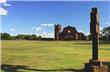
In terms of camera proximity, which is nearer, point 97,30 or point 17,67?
point 97,30

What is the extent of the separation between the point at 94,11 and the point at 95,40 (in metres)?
1.52

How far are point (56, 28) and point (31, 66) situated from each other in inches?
1535

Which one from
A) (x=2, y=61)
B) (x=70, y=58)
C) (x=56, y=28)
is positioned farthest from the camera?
(x=56, y=28)

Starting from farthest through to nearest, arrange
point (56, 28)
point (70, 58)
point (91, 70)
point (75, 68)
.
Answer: point (56, 28) < point (70, 58) < point (75, 68) < point (91, 70)

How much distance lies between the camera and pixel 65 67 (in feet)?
56.7

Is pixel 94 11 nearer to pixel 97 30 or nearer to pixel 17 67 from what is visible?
pixel 97 30

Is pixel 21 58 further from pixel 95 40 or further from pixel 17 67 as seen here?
pixel 95 40

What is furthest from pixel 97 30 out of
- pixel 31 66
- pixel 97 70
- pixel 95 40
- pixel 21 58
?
pixel 21 58

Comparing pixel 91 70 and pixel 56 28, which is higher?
pixel 56 28

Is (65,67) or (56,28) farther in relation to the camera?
(56,28)

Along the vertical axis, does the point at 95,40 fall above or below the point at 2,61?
above

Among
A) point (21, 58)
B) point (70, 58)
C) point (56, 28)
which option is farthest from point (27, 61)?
point (56, 28)

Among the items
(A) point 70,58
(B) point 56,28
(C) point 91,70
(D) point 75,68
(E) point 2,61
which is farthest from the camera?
(B) point 56,28

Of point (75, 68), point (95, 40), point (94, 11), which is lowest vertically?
point (75, 68)
